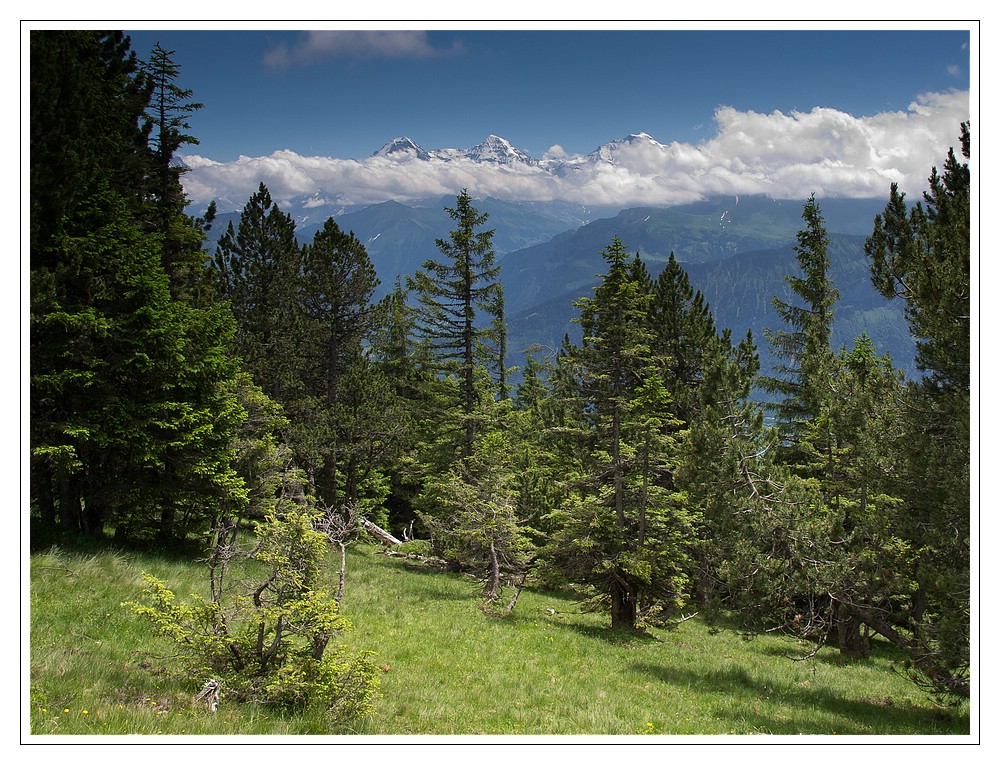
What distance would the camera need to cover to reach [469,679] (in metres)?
12.1

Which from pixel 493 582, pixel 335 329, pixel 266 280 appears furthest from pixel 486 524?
pixel 266 280

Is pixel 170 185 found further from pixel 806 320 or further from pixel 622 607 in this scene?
pixel 806 320

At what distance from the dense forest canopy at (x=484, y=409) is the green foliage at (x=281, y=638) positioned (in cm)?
22

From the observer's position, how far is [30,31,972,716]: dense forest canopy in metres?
10.1

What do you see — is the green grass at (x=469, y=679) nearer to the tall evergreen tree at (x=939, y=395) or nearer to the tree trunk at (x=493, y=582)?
the tree trunk at (x=493, y=582)

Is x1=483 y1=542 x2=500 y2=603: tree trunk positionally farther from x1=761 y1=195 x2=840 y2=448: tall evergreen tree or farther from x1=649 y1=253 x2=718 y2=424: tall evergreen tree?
x1=761 y1=195 x2=840 y2=448: tall evergreen tree

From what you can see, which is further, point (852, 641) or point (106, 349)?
point (852, 641)

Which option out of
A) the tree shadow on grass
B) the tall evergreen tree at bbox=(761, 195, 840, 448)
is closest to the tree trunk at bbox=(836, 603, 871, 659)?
the tree shadow on grass

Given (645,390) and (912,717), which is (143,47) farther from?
(912,717)

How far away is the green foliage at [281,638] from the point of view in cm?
768

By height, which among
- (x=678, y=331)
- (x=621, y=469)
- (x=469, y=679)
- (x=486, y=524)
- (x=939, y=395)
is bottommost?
(x=469, y=679)

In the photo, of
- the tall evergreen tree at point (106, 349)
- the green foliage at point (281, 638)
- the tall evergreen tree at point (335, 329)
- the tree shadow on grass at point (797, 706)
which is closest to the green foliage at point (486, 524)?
the tall evergreen tree at point (335, 329)

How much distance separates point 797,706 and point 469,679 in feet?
23.7

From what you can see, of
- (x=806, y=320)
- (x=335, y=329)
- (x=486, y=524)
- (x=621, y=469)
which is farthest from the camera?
(x=335, y=329)
